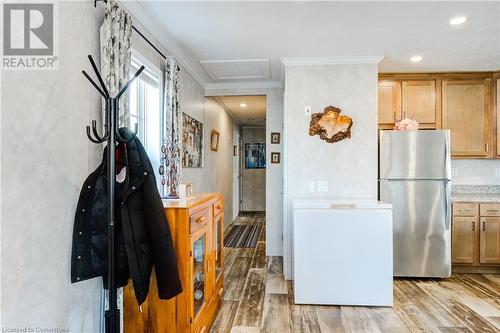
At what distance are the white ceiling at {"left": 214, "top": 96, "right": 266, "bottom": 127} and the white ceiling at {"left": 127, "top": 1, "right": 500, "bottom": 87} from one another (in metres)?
1.44

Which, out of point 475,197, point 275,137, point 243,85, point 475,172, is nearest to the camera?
point 475,197

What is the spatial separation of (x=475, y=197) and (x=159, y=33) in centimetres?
423

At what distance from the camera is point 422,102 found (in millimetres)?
4043

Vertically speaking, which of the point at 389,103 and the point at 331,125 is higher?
the point at 389,103

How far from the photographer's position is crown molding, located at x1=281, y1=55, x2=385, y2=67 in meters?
3.46

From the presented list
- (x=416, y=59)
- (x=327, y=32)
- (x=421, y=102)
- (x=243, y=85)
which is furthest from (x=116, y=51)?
(x=421, y=102)

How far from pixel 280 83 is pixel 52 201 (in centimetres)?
366

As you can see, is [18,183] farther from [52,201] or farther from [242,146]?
[242,146]

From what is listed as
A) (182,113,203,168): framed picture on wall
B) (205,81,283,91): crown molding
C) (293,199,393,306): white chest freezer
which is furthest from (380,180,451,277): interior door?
(182,113,203,168): framed picture on wall

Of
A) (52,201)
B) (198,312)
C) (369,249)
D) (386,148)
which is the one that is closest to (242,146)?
(386,148)

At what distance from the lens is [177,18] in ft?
8.32

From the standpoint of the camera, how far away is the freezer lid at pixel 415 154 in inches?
143

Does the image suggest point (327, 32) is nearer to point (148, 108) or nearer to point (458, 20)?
point (458, 20)

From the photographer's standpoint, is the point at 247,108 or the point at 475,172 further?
the point at 247,108
